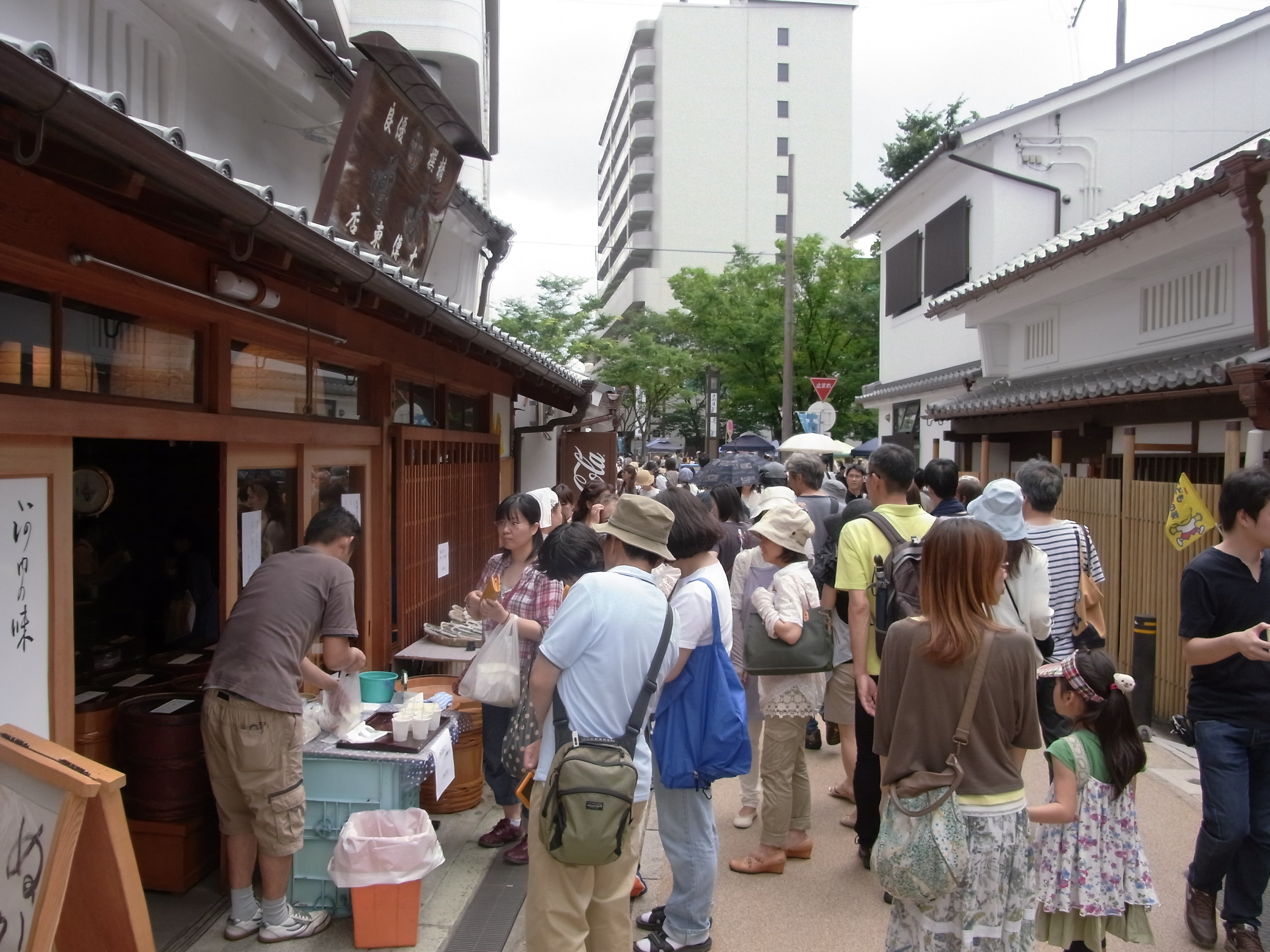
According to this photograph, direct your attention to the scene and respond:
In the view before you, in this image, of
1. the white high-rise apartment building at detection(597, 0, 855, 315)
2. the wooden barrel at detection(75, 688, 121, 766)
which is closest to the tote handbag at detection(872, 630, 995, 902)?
the wooden barrel at detection(75, 688, 121, 766)

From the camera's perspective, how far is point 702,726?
13.0 ft

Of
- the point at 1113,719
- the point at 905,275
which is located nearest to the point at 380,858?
the point at 1113,719

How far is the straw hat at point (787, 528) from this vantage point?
190 inches

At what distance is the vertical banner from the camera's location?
1388cm

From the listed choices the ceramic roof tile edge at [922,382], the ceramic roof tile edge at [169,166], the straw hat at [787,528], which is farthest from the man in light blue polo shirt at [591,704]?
the ceramic roof tile edge at [922,382]

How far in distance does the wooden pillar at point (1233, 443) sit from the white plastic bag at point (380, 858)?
20.3 feet

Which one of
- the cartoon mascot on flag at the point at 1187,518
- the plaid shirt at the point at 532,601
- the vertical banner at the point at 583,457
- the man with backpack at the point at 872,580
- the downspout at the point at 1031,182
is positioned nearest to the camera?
the man with backpack at the point at 872,580

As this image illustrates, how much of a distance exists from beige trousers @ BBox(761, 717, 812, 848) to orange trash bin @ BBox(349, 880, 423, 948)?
1.86 m

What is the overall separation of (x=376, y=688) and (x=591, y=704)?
2.44 meters

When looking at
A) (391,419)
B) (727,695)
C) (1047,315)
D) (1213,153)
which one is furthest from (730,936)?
(1213,153)

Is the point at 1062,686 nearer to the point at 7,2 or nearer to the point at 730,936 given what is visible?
the point at 730,936

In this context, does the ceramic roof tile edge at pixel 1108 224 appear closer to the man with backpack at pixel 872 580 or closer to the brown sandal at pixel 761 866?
the man with backpack at pixel 872 580

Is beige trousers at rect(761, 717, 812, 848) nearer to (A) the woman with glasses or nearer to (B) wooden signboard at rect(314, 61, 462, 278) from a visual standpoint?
(A) the woman with glasses

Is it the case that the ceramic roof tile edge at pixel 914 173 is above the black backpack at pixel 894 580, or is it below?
above
